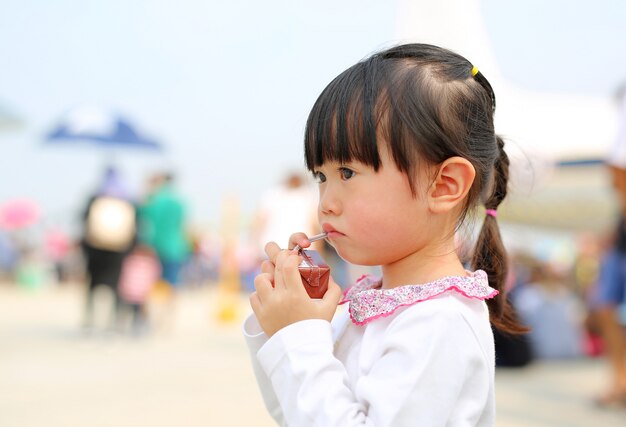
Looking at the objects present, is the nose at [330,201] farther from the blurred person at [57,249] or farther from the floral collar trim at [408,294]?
the blurred person at [57,249]

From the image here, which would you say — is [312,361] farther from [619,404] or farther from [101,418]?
[619,404]

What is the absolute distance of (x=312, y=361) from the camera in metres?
1.15

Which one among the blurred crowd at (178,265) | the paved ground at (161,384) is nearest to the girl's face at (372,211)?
the paved ground at (161,384)

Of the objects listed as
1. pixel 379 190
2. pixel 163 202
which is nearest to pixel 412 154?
pixel 379 190

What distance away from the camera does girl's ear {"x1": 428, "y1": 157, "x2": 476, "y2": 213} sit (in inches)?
48.2

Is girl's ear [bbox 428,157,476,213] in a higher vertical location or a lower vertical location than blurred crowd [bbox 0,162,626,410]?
higher

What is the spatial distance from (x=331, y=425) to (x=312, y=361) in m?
0.10

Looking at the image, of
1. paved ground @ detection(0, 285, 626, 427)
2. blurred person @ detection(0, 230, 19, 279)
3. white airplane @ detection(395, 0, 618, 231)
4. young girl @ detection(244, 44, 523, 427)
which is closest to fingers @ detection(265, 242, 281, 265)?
young girl @ detection(244, 44, 523, 427)

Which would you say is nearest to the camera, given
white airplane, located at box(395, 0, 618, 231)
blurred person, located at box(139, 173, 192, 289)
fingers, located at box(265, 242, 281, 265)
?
fingers, located at box(265, 242, 281, 265)

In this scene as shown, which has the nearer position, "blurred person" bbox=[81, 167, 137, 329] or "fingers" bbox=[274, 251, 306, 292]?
"fingers" bbox=[274, 251, 306, 292]

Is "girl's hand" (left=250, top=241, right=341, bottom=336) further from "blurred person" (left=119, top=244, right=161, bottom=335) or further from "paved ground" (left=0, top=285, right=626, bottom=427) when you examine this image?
"blurred person" (left=119, top=244, right=161, bottom=335)

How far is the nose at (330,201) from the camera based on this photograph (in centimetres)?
123

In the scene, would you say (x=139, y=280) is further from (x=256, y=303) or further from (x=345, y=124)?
(x=345, y=124)

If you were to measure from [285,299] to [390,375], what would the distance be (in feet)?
0.68
